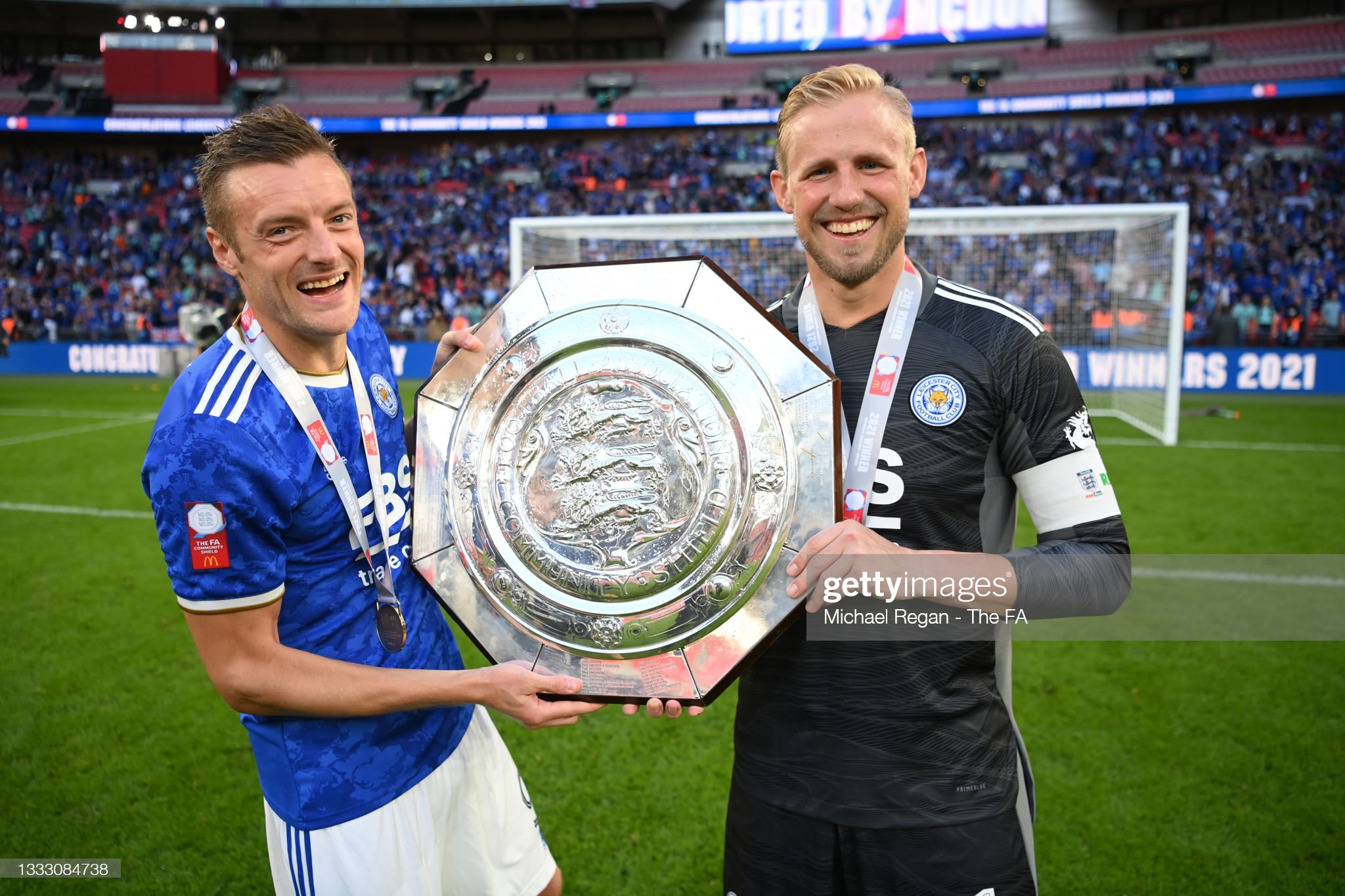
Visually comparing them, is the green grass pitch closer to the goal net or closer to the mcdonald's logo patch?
the mcdonald's logo patch

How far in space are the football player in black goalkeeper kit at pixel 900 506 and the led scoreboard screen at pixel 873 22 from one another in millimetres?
30687

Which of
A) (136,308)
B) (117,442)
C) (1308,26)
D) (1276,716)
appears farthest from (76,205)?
(1308,26)

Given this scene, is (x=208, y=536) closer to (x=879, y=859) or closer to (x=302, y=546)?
(x=302, y=546)

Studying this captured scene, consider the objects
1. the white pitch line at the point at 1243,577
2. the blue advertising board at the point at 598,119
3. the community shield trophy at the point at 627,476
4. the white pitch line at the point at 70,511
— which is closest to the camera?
the community shield trophy at the point at 627,476

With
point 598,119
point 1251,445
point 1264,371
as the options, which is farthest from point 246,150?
point 598,119

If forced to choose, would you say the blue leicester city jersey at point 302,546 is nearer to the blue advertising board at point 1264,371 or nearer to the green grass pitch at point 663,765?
the green grass pitch at point 663,765

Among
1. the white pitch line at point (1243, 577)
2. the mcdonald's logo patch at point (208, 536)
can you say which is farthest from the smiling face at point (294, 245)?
the white pitch line at point (1243, 577)

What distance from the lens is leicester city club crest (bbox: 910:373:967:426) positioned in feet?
5.33

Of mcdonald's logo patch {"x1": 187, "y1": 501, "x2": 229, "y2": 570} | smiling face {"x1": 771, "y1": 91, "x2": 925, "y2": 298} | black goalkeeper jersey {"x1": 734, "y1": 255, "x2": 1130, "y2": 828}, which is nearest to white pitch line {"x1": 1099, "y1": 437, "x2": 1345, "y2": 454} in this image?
black goalkeeper jersey {"x1": 734, "y1": 255, "x2": 1130, "y2": 828}

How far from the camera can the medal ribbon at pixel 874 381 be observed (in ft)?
5.22

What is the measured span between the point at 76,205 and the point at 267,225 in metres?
33.4

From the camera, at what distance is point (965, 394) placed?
162cm

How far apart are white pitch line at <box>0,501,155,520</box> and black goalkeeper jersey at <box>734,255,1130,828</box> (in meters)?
7.67

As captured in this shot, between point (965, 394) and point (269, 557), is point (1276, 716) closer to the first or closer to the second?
point (965, 394)
